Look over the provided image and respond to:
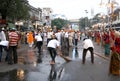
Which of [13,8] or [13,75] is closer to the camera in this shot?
[13,75]

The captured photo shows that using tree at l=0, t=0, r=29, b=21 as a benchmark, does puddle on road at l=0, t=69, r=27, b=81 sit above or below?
below

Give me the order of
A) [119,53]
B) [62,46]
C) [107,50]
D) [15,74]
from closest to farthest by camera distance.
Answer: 1. [15,74]
2. [119,53]
3. [107,50]
4. [62,46]

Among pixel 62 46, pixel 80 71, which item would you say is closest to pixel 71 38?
pixel 62 46

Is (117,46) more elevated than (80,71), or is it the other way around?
(117,46)

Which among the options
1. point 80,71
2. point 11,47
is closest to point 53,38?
point 11,47

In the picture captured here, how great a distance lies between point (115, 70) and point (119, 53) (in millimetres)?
1024

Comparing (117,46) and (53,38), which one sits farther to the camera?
(53,38)

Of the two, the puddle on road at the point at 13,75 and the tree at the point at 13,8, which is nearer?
the puddle on road at the point at 13,75

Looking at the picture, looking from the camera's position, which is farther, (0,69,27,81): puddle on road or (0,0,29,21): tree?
(0,0,29,21): tree

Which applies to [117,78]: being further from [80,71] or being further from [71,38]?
[71,38]

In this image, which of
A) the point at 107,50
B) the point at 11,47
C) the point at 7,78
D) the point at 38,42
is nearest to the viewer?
the point at 7,78

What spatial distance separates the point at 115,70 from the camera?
45.0 ft

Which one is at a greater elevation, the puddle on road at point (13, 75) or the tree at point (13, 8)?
the tree at point (13, 8)

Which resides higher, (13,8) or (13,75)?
(13,8)
